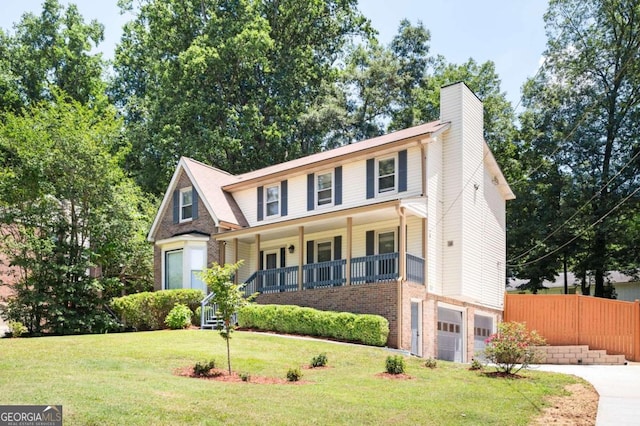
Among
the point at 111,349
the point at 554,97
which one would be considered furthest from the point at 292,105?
the point at 111,349

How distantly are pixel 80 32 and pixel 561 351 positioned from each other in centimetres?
3788

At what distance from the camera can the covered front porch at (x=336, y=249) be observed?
68.3 ft

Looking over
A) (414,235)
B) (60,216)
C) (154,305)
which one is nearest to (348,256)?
(414,235)

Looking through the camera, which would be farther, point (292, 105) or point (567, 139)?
point (292, 105)

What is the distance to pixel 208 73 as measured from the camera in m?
40.2

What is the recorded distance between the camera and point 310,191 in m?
25.3

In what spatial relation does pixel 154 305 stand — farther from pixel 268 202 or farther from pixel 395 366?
pixel 395 366

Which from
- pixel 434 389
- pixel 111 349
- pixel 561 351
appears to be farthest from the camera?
pixel 561 351

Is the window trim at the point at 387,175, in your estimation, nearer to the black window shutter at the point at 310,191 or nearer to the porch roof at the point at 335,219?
the porch roof at the point at 335,219

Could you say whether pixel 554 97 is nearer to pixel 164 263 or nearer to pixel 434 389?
pixel 164 263

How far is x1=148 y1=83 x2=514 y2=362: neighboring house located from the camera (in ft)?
68.5

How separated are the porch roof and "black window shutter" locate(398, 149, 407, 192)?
110 cm

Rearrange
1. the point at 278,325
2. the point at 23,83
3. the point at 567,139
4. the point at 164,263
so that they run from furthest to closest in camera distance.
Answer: the point at 23,83, the point at 567,139, the point at 164,263, the point at 278,325

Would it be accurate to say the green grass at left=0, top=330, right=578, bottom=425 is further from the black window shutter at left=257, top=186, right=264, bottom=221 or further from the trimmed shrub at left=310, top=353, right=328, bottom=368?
the black window shutter at left=257, top=186, right=264, bottom=221
